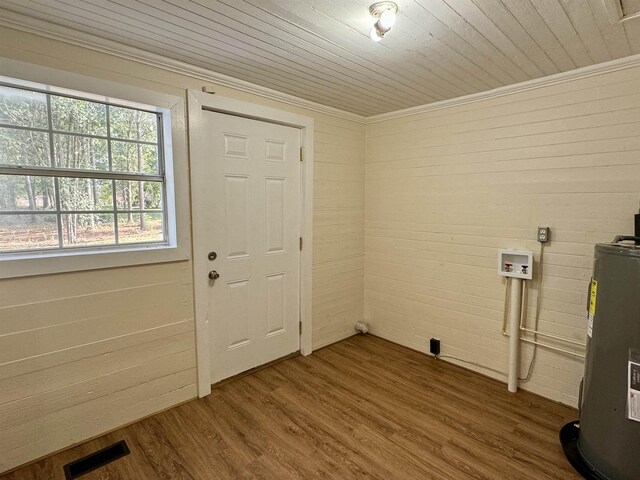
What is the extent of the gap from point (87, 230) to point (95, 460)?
1347 mm

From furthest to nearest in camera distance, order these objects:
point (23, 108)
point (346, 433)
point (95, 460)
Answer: point (346, 433) → point (95, 460) → point (23, 108)

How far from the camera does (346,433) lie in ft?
7.04

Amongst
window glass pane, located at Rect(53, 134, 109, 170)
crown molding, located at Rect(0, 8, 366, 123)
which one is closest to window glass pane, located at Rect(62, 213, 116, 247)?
window glass pane, located at Rect(53, 134, 109, 170)

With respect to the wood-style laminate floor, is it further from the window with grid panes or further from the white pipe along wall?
the window with grid panes

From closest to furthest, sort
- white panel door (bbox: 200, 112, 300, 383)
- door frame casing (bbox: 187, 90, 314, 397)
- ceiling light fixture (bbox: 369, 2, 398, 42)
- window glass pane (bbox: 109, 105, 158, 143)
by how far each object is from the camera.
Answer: ceiling light fixture (bbox: 369, 2, 398, 42)
window glass pane (bbox: 109, 105, 158, 143)
door frame casing (bbox: 187, 90, 314, 397)
white panel door (bbox: 200, 112, 300, 383)

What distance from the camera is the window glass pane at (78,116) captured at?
1.89 m

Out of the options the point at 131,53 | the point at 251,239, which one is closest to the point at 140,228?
the point at 251,239

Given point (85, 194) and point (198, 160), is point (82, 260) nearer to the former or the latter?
point (85, 194)

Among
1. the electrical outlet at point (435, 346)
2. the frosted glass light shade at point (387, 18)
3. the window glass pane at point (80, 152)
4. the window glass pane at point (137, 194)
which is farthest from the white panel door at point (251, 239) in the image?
the frosted glass light shade at point (387, 18)

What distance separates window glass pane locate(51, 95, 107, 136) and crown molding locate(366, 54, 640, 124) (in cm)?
250

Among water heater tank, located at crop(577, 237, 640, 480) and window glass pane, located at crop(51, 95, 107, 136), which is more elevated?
window glass pane, located at crop(51, 95, 107, 136)

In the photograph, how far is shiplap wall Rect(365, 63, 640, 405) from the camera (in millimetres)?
2221

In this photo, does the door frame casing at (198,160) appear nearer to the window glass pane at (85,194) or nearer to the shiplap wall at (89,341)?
the shiplap wall at (89,341)

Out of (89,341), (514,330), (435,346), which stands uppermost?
(89,341)
